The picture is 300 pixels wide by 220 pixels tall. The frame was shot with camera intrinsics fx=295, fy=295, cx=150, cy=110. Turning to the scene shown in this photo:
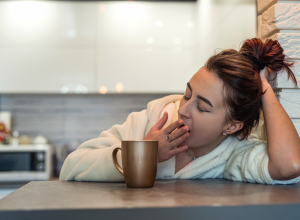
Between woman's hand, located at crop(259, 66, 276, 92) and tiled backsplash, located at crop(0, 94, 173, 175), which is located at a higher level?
woman's hand, located at crop(259, 66, 276, 92)

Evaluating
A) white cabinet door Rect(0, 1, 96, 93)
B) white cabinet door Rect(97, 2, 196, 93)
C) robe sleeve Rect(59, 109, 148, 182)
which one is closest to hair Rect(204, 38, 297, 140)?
robe sleeve Rect(59, 109, 148, 182)

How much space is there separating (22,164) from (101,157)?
1.86 meters

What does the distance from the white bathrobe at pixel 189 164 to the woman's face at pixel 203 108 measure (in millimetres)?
92

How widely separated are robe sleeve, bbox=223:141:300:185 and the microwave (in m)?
1.96

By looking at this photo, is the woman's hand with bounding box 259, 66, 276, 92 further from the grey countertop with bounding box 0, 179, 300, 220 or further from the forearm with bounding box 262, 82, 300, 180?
the grey countertop with bounding box 0, 179, 300, 220

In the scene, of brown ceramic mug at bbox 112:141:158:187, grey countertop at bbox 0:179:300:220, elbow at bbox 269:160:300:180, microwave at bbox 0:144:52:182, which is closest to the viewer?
grey countertop at bbox 0:179:300:220

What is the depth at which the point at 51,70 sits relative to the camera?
270cm

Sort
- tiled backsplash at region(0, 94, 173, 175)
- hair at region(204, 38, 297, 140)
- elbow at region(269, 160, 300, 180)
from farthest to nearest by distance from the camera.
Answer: tiled backsplash at region(0, 94, 173, 175) < hair at region(204, 38, 297, 140) < elbow at region(269, 160, 300, 180)

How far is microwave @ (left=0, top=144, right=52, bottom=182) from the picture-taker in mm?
2461

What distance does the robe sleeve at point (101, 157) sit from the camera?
2.82 feet

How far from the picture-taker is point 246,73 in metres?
0.92

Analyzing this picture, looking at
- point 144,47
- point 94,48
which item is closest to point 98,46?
point 94,48

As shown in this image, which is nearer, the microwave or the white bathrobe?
the white bathrobe

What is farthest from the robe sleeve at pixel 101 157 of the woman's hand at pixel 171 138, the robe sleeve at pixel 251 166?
the robe sleeve at pixel 251 166
